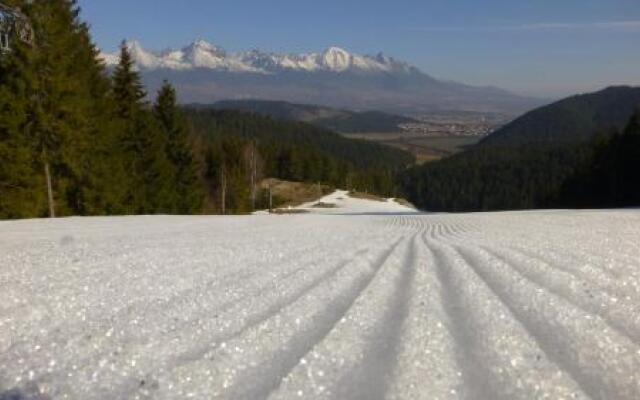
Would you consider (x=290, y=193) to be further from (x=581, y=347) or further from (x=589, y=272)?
(x=581, y=347)

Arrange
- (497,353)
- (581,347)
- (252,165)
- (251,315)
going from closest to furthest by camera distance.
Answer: (497,353), (581,347), (251,315), (252,165)

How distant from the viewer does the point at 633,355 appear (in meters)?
5.02

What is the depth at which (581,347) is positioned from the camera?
520 cm

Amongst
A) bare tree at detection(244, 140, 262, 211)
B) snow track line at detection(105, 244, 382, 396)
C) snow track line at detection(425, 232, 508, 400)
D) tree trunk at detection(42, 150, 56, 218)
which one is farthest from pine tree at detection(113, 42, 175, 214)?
snow track line at detection(425, 232, 508, 400)

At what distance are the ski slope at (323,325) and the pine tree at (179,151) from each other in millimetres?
38561

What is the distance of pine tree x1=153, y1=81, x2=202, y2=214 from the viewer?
159 feet

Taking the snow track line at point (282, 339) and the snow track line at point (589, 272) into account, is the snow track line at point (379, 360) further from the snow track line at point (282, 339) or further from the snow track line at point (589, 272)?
the snow track line at point (589, 272)

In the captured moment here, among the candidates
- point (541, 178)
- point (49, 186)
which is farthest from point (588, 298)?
point (541, 178)

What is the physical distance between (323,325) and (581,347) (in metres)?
2.36

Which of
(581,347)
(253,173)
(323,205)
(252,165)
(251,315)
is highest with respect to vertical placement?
(252,165)

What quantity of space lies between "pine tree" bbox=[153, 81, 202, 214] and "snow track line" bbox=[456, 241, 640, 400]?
142ft

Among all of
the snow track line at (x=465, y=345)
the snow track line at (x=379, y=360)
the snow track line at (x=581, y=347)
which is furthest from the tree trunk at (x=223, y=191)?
the snow track line at (x=581, y=347)

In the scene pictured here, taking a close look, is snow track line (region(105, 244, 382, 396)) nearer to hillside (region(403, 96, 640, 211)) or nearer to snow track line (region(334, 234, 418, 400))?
snow track line (region(334, 234, 418, 400))

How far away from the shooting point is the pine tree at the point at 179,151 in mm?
48500
